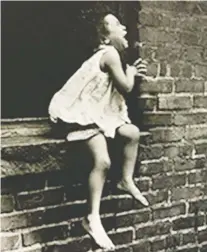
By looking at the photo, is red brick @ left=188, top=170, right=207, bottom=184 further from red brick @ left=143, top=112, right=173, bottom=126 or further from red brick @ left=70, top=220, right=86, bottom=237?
red brick @ left=70, top=220, right=86, bottom=237

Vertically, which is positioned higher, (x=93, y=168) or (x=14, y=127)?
(x=14, y=127)

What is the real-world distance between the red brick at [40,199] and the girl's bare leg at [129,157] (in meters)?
0.35

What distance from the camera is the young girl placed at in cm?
279

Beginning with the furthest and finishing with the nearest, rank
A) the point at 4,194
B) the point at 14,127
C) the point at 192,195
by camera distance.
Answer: the point at 192,195, the point at 14,127, the point at 4,194

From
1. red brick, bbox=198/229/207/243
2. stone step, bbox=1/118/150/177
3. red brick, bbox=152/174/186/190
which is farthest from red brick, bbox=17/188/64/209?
red brick, bbox=198/229/207/243

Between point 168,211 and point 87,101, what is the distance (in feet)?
3.02

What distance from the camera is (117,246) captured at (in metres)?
3.16

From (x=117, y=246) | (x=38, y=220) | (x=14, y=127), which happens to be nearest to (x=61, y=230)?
(x=38, y=220)

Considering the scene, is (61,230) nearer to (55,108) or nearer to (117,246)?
(117,246)

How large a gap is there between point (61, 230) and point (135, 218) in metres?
0.47

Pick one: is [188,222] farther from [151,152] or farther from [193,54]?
[193,54]

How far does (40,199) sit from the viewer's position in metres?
2.84

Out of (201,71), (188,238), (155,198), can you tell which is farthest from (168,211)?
(201,71)

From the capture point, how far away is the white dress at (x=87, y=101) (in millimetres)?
2787
